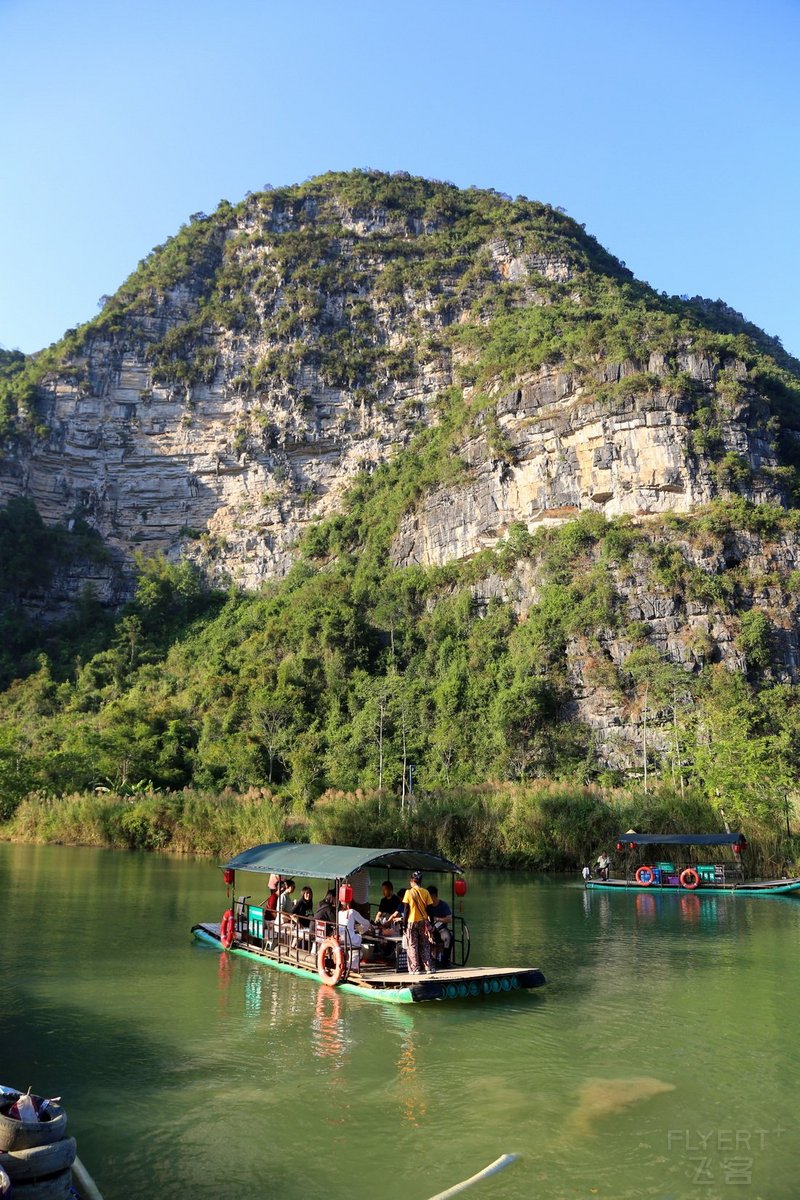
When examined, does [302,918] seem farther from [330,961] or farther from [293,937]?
[330,961]

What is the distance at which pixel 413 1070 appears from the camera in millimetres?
9969

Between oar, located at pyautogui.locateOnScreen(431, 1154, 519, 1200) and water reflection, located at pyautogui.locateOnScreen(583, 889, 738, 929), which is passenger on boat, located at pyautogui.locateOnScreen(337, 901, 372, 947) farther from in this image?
water reflection, located at pyautogui.locateOnScreen(583, 889, 738, 929)

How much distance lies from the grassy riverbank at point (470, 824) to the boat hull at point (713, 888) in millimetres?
2600

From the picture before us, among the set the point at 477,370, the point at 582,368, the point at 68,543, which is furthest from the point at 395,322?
the point at 68,543

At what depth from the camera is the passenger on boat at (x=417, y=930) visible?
13.0 m

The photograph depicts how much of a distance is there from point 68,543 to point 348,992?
74.4 m

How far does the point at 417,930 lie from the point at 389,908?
1969 millimetres

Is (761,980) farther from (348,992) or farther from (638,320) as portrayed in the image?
(638,320)

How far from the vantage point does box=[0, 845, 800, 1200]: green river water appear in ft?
24.5

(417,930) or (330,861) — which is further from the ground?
(330,861)

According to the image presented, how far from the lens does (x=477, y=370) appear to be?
3164 inches

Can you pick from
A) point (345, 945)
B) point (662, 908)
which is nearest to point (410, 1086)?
point (345, 945)

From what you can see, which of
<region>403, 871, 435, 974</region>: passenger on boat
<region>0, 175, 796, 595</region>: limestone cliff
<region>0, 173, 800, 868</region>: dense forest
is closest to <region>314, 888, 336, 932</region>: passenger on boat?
<region>403, 871, 435, 974</region>: passenger on boat

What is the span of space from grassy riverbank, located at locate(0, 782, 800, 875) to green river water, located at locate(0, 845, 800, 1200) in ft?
44.6
